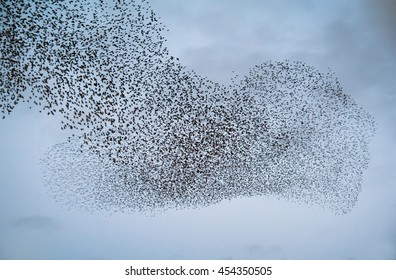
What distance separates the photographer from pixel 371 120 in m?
14.0

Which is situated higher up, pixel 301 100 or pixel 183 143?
pixel 301 100

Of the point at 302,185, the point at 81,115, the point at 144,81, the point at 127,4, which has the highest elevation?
the point at 127,4

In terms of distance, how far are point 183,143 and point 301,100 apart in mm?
3560

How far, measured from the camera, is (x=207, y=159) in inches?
565

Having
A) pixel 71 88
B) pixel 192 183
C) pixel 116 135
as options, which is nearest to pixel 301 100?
pixel 192 183

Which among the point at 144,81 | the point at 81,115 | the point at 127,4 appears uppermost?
the point at 127,4

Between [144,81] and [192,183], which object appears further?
[192,183]

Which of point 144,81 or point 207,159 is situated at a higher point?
point 144,81

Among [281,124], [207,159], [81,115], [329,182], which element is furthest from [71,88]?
[329,182]

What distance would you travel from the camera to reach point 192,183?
14539 millimetres

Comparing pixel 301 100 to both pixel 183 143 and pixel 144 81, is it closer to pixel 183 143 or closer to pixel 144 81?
pixel 183 143

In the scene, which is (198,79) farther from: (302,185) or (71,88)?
(302,185)

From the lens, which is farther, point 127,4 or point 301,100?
point 301,100

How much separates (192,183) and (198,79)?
120 inches
